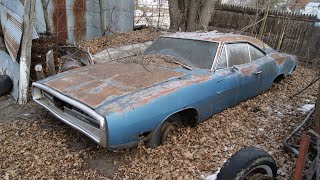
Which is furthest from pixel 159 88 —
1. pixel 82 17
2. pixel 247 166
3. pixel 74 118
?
pixel 82 17

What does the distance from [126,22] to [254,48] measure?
670cm

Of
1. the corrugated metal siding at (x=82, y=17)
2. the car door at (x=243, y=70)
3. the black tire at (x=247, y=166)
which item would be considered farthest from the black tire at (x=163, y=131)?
the corrugated metal siding at (x=82, y=17)

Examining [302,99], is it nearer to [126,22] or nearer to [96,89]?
Result: [96,89]

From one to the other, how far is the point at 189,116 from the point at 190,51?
1195mm

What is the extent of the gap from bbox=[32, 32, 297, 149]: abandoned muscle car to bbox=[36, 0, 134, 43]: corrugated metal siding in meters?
4.64

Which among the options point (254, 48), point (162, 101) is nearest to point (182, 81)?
point (162, 101)

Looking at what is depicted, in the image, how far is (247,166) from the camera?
9.30ft

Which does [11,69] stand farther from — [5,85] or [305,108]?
[305,108]

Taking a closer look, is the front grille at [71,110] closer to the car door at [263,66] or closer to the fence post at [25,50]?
the fence post at [25,50]

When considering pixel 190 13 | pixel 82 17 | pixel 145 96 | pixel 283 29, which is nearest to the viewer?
pixel 145 96

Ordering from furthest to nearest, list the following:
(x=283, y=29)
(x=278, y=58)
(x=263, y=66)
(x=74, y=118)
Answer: (x=283, y=29)
(x=278, y=58)
(x=263, y=66)
(x=74, y=118)

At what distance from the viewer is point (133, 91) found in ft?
12.3

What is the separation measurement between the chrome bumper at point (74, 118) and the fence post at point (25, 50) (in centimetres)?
131

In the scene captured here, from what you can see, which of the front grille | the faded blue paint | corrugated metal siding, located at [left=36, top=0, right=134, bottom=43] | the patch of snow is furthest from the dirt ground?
corrugated metal siding, located at [left=36, top=0, right=134, bottom=43]
